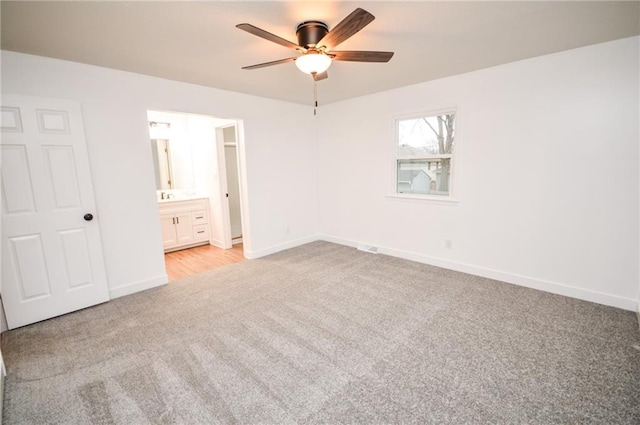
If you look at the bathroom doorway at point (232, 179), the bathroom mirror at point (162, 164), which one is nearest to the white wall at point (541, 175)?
the bathroom doorway at point (232, 179)

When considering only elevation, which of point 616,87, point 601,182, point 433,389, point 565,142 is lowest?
point 433,389

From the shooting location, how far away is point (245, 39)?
2.25m

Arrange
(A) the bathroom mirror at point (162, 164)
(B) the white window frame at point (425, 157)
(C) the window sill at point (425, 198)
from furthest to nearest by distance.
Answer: (A) the bathroom mirror at point (162, 164) < (C) the window sill at point (425, 198) < (B) the white window frame at point (425, 157)

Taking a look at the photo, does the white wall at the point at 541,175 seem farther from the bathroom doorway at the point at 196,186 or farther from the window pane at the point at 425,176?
the bathroom doorway at the point at 196,186

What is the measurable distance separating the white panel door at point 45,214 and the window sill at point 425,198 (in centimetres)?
372

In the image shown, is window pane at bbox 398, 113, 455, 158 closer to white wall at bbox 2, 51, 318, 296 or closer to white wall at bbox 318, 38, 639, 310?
white wall at bbox 318, 38, 639, 310

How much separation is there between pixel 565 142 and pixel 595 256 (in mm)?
1164

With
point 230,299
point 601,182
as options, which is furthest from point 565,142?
point 230,299

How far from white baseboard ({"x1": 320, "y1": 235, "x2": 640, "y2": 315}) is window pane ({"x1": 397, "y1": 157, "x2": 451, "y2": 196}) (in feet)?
3.06

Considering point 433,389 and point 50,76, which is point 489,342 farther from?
point 50,76

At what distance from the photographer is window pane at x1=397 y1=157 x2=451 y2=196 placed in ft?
12.1

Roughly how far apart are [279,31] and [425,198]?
2.73 m

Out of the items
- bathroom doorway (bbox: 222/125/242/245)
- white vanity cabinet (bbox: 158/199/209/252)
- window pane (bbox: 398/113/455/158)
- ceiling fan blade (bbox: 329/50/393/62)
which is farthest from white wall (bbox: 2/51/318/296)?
ceiling fan blade (bbox: 329/50/393/62)

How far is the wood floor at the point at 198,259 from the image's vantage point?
12.8 feet
